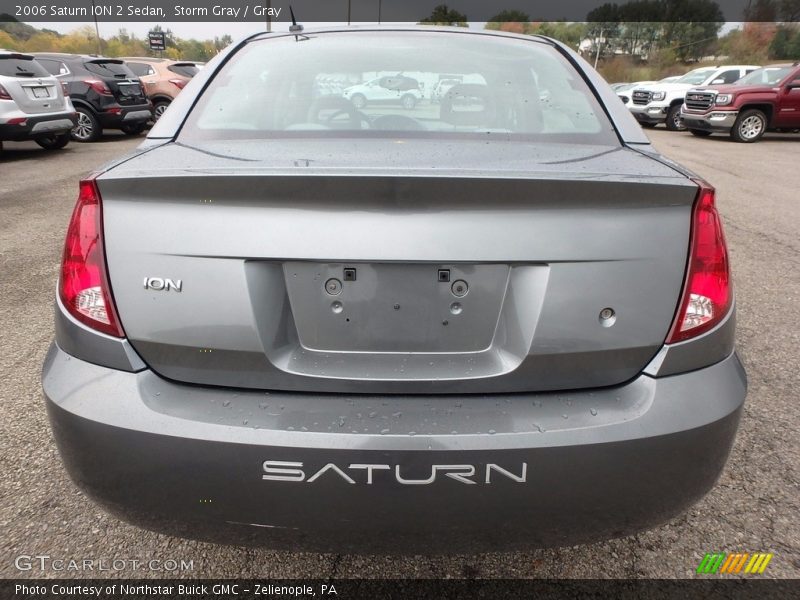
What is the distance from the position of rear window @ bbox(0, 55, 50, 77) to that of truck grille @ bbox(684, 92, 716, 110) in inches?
563

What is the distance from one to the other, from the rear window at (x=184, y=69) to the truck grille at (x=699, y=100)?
42.1ft

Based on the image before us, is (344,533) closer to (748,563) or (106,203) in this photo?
(106,203)

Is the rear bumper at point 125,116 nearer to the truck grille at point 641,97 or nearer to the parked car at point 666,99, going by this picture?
the parked car at point 666,99

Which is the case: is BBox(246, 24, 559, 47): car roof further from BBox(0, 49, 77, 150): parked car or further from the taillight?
the taillight

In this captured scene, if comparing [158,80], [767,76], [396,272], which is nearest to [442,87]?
[396,272]

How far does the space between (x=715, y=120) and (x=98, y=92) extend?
13912 mm

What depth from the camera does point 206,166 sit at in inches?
51.9

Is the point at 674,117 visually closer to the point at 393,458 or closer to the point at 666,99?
the point at 666,99

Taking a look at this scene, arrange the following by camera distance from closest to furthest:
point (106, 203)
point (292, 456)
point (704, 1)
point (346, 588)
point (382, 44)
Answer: point (292, 456) → point (106, 203) → point (346, 588) → point (382, 44) → point (704, 1)

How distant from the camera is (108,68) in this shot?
11688mm

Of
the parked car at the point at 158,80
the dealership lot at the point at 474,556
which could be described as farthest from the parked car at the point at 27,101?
the dealership lot at the point at 474,556

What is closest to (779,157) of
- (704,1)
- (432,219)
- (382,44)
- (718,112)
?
(718,112)

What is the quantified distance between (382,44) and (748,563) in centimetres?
215

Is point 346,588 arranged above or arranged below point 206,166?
below
